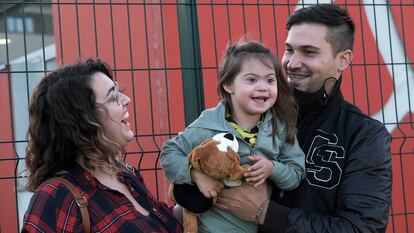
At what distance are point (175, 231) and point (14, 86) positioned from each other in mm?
2951

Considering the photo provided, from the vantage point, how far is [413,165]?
578cm

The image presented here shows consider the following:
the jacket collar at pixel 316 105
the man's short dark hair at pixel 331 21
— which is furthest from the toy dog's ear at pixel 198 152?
the man's short dark hair at pixel 331 21

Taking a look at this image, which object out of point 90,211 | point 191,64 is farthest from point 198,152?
point 191,64

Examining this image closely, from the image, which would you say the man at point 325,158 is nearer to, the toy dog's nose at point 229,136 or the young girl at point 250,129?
the young girl at point 250,129

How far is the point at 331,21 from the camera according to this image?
8.48ft

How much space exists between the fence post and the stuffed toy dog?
1648 mm

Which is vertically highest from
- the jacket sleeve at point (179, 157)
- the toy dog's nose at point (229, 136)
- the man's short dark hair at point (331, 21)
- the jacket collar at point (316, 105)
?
the man's short dark hair at point (331, 21)

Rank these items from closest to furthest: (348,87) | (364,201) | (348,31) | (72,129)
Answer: (72,129), (364,201), (348,31), (348,87)

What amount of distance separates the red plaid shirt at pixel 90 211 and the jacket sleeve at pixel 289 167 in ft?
1.41

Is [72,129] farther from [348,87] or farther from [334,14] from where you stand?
[348,87]

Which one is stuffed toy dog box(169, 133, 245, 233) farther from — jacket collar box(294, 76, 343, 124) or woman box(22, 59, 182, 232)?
jacket collar box(294, 76, 343, 124)

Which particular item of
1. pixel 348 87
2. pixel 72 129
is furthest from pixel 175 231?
pixel 348 87

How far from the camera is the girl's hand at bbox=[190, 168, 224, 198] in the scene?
2.27 m

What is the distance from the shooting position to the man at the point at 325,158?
224 cm
